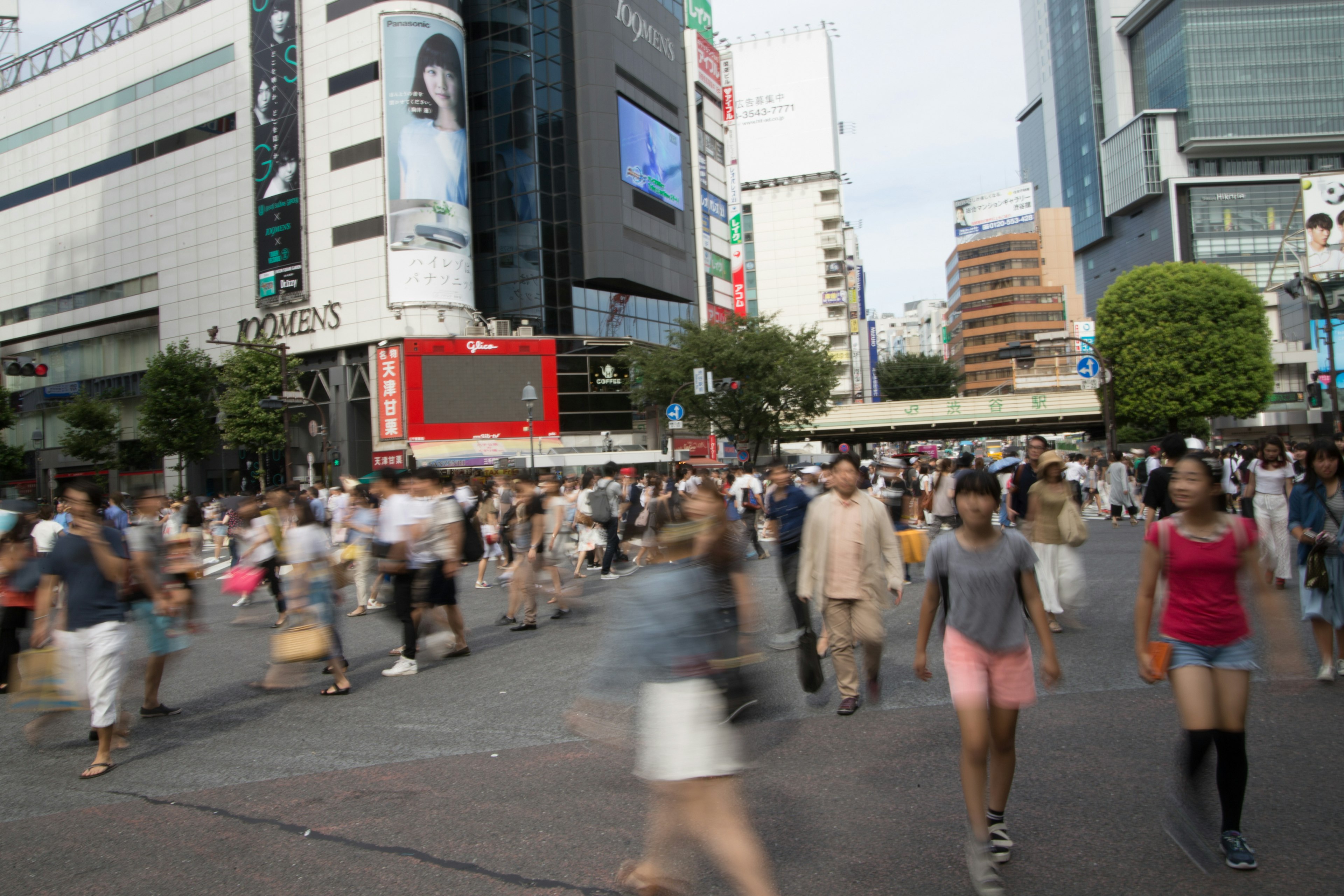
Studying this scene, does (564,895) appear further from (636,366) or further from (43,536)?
(636,366)

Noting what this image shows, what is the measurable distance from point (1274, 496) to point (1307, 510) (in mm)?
3839

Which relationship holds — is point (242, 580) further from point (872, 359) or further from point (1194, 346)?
point (872, 359)

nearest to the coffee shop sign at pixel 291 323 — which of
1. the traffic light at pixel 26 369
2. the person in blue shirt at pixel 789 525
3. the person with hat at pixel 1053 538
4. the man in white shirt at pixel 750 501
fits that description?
the traffic light at pixel 26 369

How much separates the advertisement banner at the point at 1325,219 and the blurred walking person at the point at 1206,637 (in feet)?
123

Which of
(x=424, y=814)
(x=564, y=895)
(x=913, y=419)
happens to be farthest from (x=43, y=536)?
(x=913, y=419)

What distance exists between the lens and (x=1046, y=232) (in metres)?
120

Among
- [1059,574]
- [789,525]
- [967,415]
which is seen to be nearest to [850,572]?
[789,525]

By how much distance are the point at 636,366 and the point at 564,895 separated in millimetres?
39904

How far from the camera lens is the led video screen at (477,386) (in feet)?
134

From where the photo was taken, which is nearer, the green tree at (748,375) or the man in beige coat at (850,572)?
the man in beige coat at (850,572)

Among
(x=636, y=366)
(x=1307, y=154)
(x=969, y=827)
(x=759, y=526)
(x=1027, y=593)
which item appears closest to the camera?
(x=969, y=827)

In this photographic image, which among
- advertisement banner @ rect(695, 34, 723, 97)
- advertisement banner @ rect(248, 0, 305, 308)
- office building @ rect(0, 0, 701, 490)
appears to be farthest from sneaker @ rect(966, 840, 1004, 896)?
advertisement banner @ rect(695, 34, 723, 97)

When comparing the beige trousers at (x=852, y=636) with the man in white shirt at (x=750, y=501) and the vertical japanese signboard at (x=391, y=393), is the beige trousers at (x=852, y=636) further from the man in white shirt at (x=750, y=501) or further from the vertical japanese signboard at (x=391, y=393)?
the vertical japanese signboard at (x=391, y=393)

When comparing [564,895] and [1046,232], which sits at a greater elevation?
[1046,232]
